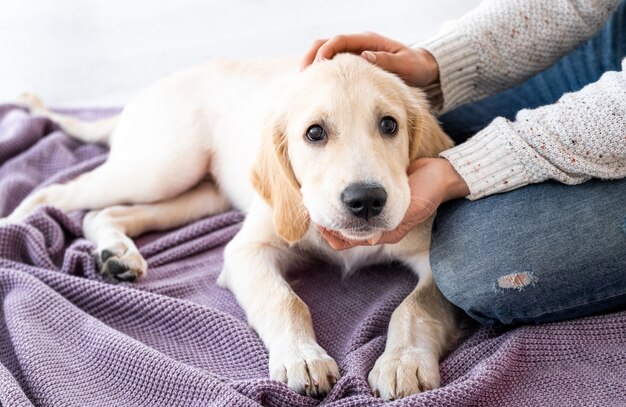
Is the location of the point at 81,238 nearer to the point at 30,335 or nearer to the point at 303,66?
the point at 30,335

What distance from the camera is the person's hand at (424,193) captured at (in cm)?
198

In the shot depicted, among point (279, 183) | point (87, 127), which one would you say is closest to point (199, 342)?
point (279, 183)

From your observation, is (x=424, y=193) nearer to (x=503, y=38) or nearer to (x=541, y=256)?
(x=541, y=256)

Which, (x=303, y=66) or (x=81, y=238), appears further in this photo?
(x=81, y=238)

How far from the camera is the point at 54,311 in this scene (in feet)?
6.98

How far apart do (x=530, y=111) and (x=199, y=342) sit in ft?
3.83

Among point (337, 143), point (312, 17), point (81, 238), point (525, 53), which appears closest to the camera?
point (337, 143)

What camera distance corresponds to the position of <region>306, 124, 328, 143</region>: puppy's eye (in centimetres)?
200

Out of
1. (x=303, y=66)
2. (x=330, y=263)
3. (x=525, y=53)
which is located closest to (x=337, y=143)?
(x=303, y=66)

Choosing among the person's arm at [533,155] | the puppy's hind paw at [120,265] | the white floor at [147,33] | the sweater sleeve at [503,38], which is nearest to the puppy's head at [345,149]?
the person's arm at [533,155]

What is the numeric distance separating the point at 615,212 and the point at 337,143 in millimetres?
777

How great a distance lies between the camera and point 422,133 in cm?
215

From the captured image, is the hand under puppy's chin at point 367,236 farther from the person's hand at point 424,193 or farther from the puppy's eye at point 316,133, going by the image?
the puppy's eye at point 316,133

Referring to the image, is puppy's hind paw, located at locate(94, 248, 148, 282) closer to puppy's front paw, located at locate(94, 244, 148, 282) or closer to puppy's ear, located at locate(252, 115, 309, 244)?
puppy's front paw, located at locate(94, 244, 148, 282)
